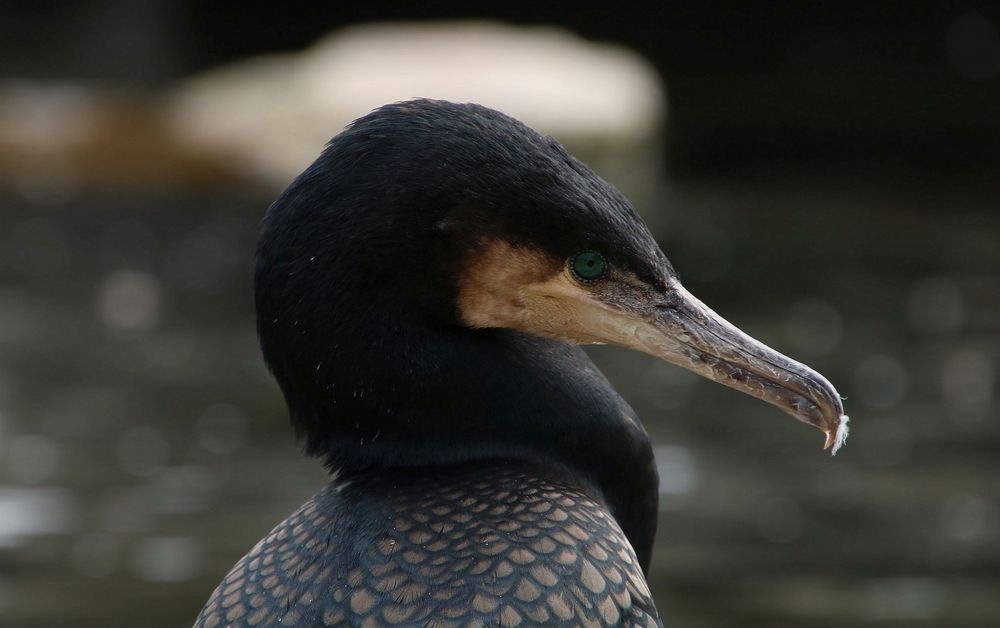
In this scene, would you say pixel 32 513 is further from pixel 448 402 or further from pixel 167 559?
pixel 448 402

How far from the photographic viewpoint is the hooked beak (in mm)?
2924

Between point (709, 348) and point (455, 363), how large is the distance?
45 cm

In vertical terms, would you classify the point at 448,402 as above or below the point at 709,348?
below

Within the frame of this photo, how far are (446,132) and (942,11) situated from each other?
59.1 feet

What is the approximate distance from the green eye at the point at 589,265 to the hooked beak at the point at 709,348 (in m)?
0.04

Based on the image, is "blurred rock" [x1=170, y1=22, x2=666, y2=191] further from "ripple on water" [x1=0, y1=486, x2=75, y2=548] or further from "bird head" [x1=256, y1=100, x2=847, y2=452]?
"bird head" [x1=256, y1=100, x2=847, y2=452]

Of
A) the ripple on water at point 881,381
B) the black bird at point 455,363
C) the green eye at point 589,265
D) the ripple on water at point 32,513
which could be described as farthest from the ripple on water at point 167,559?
the green eye at point 589,265

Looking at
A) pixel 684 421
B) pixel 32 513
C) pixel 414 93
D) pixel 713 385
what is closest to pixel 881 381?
pixel 713 385

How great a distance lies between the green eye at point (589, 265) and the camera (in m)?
2.89

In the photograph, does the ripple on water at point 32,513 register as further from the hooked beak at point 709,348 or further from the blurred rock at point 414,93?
the blurred rock at point 414,93

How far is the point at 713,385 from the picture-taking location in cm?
917

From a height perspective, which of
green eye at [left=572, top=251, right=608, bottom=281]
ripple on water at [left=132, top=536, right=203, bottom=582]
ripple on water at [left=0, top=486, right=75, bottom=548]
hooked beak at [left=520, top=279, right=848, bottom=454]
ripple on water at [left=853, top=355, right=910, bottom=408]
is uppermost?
green eye at [left=572, top=251, right=608, bottom=281]

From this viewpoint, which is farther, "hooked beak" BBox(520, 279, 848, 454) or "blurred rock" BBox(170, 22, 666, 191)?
"blurred rock" BBox(170, 22, 666, 191)

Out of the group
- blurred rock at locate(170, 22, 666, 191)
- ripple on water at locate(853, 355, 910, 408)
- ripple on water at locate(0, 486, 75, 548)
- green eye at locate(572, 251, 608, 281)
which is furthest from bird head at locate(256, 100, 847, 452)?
blurred rock at locate(170, 22, 666, 191)
